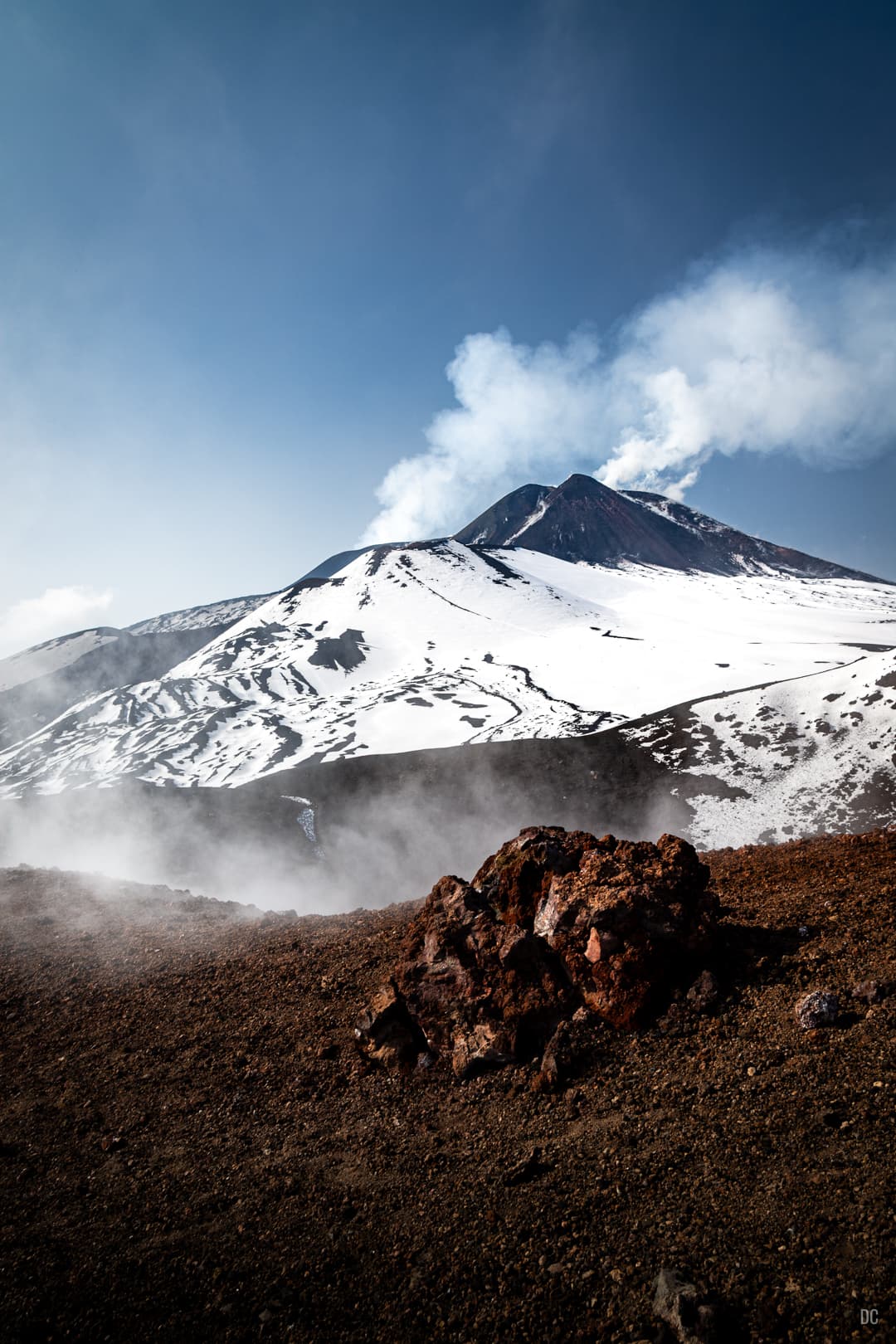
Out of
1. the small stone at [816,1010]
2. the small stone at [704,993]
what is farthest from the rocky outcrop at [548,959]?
the small stone at [816,1010]

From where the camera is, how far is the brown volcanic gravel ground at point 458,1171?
5012mm

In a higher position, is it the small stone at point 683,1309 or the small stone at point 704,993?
the small stone at point 704,993

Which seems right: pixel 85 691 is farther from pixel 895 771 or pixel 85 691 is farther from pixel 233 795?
pixel 895 771

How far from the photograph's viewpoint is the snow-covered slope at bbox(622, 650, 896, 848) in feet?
130

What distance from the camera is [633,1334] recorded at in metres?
4.61

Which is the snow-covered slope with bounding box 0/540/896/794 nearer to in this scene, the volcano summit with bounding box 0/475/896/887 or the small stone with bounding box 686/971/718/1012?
the volcano summit with bounding box 0/475/896/887

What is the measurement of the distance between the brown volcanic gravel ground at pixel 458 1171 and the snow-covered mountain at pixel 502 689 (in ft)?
117

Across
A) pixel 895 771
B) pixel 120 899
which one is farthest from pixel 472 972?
pixel 895 771

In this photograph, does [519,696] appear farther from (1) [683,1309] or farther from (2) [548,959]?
(1) [683,1309]

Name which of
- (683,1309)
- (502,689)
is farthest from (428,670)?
(683,1309)

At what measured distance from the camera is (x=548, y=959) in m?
9.14

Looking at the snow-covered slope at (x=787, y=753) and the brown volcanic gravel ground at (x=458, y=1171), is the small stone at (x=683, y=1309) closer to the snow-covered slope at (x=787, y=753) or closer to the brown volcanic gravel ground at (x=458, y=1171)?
the brown volcanic gravel ground at (x=458, y=1171)

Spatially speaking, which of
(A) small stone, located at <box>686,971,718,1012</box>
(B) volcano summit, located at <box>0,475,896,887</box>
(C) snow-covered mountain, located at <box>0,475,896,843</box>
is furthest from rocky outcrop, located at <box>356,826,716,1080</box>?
(C) snow-covered mountain, located at <box>0,475,896,843</box>

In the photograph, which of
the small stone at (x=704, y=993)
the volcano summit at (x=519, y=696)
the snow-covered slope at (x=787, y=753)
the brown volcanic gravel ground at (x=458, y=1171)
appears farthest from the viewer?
the volcano summit at (x=519, y=696)
